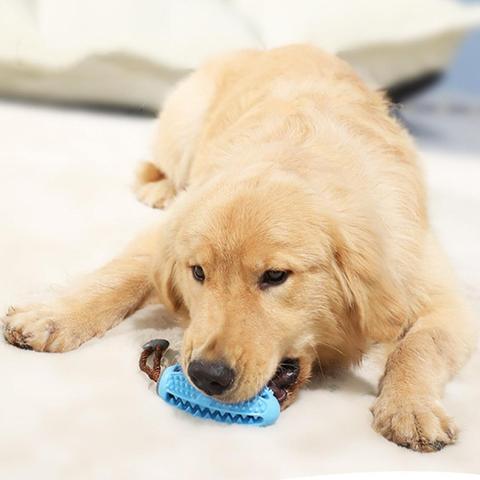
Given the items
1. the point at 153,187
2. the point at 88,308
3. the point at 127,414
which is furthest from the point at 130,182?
the point at 127,414

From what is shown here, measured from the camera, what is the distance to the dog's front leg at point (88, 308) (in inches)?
92.2

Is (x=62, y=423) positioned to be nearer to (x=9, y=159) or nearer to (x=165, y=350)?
(x=165, y=350)

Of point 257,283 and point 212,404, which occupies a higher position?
point 257,283

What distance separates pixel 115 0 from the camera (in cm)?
575

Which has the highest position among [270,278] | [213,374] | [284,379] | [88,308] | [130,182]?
[270,278]

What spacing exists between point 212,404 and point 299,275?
40 cm

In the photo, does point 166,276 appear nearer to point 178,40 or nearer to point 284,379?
point 284,379

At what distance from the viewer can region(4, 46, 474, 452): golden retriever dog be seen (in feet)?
6.62

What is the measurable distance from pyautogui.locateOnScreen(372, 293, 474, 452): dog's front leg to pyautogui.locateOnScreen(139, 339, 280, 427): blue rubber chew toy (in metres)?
0.28

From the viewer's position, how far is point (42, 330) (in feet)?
7.69

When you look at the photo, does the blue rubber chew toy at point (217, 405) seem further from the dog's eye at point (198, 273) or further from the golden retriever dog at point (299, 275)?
the dog's eye at point (198, 273)

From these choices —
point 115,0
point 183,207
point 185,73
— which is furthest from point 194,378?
point 115,0

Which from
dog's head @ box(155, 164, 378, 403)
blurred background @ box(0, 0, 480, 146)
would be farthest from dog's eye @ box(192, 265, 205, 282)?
blurred background @ box(0, 0, 480, 146)

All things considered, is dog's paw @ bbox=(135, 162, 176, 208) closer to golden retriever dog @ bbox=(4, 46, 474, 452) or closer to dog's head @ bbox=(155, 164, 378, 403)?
golden retriever dog @ bbox=(4, 46, 474, 452)
